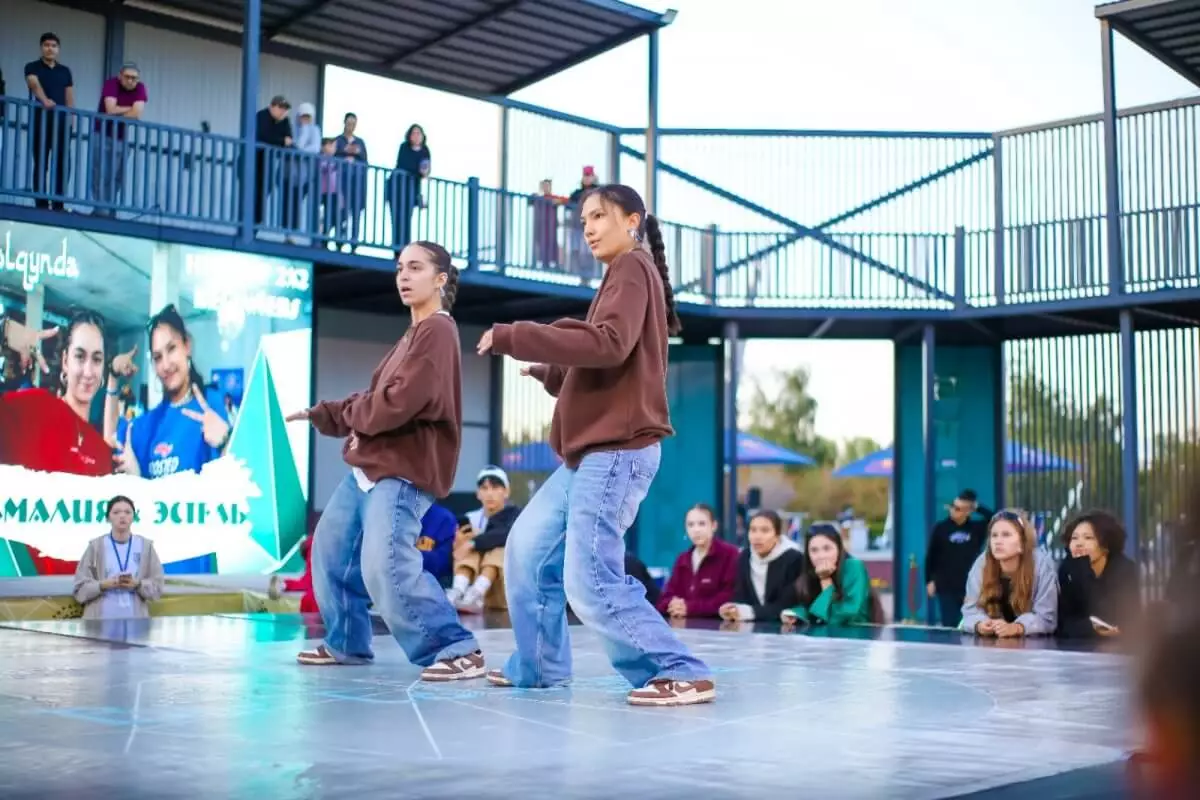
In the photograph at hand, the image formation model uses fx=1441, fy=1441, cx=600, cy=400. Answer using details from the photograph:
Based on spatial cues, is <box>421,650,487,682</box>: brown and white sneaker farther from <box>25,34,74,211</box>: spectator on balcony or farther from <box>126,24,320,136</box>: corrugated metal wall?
<box>126,24,320,136</box>: corrugated metal wall

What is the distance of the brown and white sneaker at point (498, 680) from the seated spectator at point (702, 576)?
13.3ft

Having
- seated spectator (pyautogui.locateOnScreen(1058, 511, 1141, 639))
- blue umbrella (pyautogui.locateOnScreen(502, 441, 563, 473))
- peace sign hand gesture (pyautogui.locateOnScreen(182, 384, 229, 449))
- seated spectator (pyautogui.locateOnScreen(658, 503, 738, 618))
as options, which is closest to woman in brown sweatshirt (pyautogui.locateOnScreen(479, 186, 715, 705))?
seated spectator (pyautogui.locateOnScreen(1058, 511, 1141, 639))

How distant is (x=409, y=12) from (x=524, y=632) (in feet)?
37.3

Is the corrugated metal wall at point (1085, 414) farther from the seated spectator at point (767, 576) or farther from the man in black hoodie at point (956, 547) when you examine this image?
the seated spectator at point (767, 576)

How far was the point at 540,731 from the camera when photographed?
11.3ft

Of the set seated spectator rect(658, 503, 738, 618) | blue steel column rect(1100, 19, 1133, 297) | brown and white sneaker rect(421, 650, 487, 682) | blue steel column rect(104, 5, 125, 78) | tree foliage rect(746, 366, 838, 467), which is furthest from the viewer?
tree foliage rect(746, 366, 838, 467)

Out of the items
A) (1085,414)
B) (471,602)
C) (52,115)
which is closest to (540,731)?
(471,602)

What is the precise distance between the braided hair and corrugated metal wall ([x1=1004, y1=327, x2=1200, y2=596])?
39.3ft

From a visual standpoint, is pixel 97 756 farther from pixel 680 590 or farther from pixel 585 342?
pixel 680 590

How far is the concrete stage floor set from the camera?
268cm

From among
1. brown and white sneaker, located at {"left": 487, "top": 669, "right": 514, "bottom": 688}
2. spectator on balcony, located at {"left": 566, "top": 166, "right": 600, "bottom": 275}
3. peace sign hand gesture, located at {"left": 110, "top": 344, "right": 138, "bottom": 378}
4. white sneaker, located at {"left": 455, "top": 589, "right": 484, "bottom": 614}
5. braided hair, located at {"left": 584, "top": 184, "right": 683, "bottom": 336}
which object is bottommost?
white sneaker, located at {"left": 455, "top": 589, "right": 484, "bottom": 614}

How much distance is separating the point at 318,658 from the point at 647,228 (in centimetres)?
197

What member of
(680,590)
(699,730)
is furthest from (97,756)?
(680,590)

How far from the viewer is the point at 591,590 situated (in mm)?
4059
